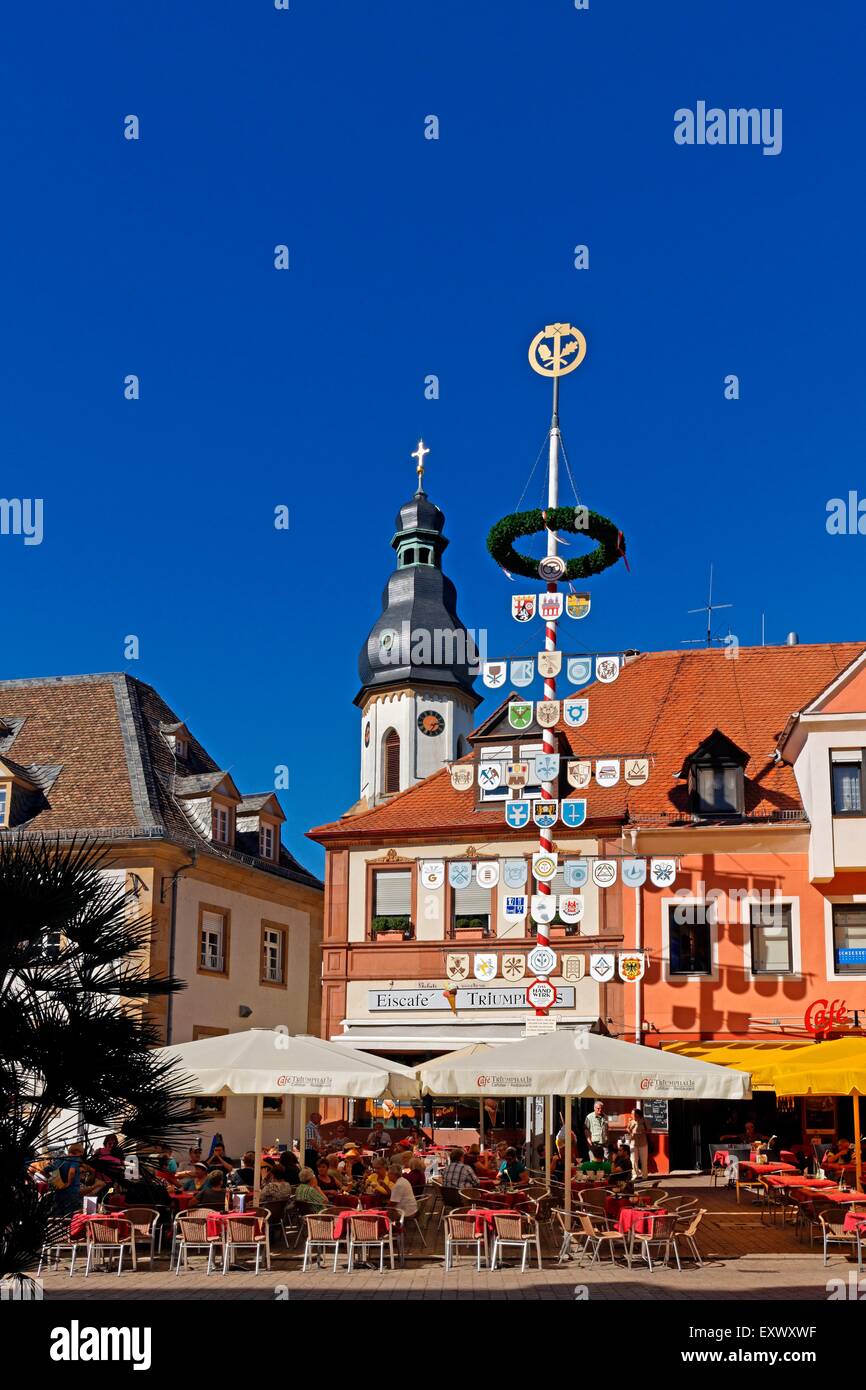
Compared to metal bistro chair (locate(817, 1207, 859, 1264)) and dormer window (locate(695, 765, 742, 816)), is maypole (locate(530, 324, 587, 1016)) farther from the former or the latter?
metal bistro chair (locate(817, 1207, 859, 1264))

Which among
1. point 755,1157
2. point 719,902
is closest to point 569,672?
point 719,902

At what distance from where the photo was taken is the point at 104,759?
37562 mm

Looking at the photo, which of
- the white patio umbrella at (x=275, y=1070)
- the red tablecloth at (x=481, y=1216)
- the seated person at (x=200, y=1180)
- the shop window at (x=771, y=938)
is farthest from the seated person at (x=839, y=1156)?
the seated person at (x=200, y=1180)

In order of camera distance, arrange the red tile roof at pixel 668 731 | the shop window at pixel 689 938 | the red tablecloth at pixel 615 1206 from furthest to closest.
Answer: the red tile roof at pixel 668 731
the shop window at pixel 689 938
the red tablecloth at pixel 615 1206

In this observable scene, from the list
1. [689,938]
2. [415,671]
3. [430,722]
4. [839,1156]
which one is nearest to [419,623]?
[415,671]

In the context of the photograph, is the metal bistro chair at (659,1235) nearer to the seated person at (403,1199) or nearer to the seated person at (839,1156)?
the seated person at (403,1199)

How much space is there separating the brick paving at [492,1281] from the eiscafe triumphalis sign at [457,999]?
1370 centimetres

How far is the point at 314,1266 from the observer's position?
17.5 meters

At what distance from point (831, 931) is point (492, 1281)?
17.2 m

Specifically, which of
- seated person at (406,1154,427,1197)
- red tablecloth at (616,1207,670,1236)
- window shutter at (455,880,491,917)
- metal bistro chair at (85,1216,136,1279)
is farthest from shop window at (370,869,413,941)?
metal bistro chair at (85,1216,136,1279)

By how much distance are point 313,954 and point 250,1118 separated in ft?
20.6

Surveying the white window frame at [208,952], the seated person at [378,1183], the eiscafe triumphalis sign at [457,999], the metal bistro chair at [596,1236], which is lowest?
the metal bistro chair at [596,1236]

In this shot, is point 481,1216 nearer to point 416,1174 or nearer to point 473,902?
point 416,1174

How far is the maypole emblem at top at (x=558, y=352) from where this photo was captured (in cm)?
3319
